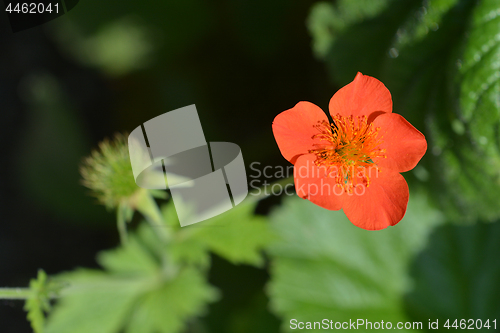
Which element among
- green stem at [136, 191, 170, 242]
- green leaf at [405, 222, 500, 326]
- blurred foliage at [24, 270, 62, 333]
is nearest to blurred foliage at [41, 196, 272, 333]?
green stem at [136, 191, 170, 242]

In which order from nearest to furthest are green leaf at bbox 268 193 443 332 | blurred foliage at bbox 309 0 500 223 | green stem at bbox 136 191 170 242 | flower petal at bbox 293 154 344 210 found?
flower petal at bbox 293 154 344 210, blurred foliage at bbox 309 0 500 223, green stem at bbox 136 191 170 242, green leaf at bbox 268 193 443 332

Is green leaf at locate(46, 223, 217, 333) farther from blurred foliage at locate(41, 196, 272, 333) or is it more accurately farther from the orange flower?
the orange flower

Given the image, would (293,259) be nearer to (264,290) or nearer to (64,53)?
(264,290)

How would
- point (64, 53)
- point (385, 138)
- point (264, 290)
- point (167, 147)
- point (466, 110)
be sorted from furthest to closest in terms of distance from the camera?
point (64, 53)
point (264, 290)
point (167, 147)
point (466, 110)
point (385, 138)

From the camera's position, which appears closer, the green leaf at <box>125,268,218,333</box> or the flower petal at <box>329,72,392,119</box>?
the flower petal at <box>329,72,392,119</box>

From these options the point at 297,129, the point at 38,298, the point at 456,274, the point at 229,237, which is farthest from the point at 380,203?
the point at 456,274

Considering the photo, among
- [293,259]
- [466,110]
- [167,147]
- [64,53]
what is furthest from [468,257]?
[64,53]

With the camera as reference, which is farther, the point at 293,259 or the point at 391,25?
the point at 293,259
